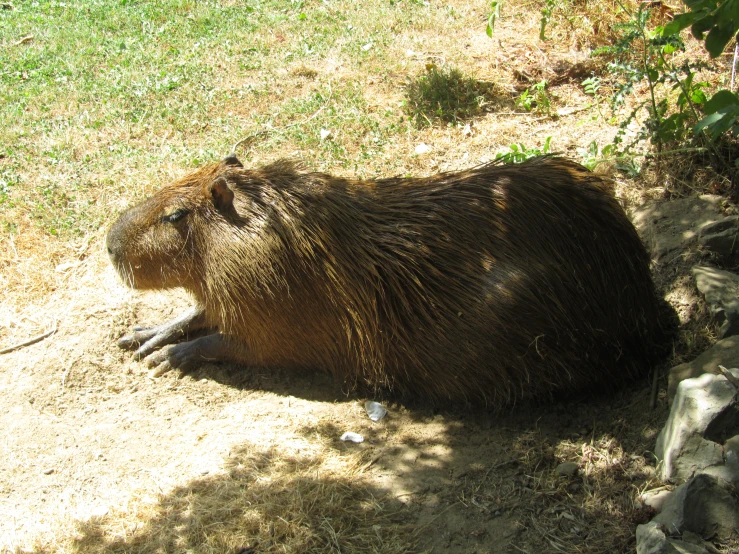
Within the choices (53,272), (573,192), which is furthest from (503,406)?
(53,272)

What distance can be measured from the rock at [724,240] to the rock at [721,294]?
0.16m

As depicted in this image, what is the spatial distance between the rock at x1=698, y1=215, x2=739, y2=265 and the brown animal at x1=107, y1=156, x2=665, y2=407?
0.54 meters

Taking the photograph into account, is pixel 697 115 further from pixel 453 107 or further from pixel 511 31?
pixel 511 31

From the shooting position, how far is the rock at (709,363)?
282 centimetres

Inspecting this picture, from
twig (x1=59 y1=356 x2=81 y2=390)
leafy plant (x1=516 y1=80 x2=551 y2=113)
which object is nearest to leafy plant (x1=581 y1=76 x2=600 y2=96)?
leafy plant (x1=516 y1=80 x2=551 y2=113)

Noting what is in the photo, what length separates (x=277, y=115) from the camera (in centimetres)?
588

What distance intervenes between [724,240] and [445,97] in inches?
109

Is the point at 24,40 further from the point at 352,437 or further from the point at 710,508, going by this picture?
the point at 710,508

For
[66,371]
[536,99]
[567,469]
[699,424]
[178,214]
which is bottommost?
[567,469]

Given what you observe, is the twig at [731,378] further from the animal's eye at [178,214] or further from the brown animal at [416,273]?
the animal's eye at [178,214]

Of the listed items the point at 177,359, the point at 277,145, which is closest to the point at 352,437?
the point at 177,359

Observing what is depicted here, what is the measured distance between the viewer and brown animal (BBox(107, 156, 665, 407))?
10.6ft

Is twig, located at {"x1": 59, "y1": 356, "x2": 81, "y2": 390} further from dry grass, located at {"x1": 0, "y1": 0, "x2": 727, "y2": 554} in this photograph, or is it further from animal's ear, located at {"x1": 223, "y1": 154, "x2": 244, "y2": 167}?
animal's ear, located at {"x1": 223, "y1": 154, "x2": 244, "y2": 167}

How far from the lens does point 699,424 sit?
2.51 m
